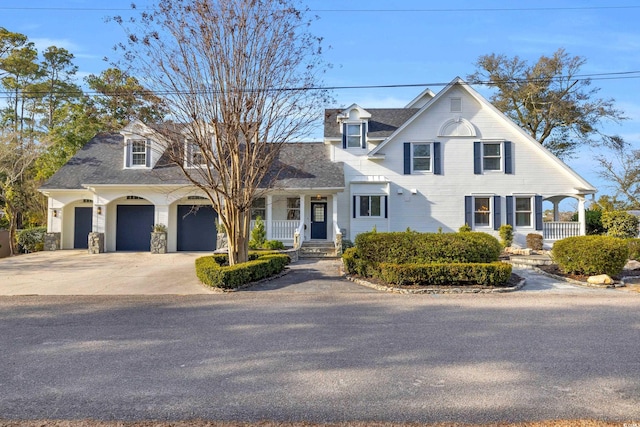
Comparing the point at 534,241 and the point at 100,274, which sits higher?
the point at 534,241

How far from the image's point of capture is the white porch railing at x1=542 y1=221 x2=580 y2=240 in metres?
19.9

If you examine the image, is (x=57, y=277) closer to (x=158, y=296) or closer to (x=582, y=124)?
(x=158, y=296)

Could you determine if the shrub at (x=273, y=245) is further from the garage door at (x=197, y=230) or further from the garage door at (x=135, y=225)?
the garage door at (x=135, y=225)

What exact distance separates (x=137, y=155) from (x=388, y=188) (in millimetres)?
12107

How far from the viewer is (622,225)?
2034 centimetres

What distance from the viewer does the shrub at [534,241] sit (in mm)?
19094

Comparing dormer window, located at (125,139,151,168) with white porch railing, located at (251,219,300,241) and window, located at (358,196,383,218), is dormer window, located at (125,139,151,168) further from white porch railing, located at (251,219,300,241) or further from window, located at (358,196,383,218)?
window, located at (358,196,383,218)

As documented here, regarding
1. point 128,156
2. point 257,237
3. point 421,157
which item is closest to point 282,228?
point 257,237

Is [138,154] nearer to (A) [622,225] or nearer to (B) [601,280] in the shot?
(B) [601,280]

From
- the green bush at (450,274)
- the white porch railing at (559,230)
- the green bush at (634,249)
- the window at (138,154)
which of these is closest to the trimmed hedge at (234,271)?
the green bush at (450,274)

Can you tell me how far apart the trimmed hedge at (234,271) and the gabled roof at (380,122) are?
32.2 feet

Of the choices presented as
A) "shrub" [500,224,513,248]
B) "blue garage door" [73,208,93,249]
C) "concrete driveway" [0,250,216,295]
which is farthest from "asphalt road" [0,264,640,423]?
"blue garage door" [73,208,93,249]

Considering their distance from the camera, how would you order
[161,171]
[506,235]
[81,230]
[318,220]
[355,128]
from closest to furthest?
[506,235]
[161,171]
[318,220]
[355,128]
[81,230]

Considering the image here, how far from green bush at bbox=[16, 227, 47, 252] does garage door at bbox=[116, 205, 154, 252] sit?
146 inches
